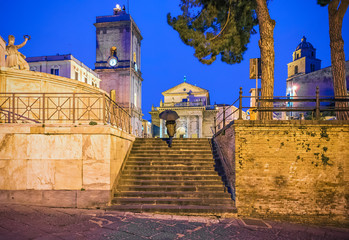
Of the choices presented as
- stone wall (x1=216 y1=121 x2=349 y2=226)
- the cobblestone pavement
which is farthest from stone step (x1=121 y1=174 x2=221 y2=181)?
the cobblestone pavement

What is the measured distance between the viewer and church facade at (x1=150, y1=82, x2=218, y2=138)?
39938 mm

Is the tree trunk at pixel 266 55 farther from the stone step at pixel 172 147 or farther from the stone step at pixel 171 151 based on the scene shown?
the stone step at pixel 172 147

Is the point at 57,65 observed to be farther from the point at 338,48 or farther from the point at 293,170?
the point at 293,170

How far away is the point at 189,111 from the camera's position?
3997cm

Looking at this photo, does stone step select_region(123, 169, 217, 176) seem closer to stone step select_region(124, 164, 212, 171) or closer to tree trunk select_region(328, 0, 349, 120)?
stone step select_region(124, 164, 212, 171)

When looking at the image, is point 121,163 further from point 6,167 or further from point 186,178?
point 6,167

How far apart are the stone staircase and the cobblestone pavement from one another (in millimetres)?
515

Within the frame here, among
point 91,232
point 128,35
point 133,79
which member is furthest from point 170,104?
point 91,232

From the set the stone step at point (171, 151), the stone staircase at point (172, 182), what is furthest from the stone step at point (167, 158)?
the stone step at point (171, 151)

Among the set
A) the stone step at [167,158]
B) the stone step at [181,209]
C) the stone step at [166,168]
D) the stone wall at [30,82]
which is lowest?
the stone step at [181,209]

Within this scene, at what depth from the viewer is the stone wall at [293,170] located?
7.34 meters

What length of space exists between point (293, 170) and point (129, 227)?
5330 millimetres

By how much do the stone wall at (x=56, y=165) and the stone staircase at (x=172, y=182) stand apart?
106 cm

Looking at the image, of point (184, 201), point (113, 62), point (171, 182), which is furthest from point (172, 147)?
point (113, 62)
